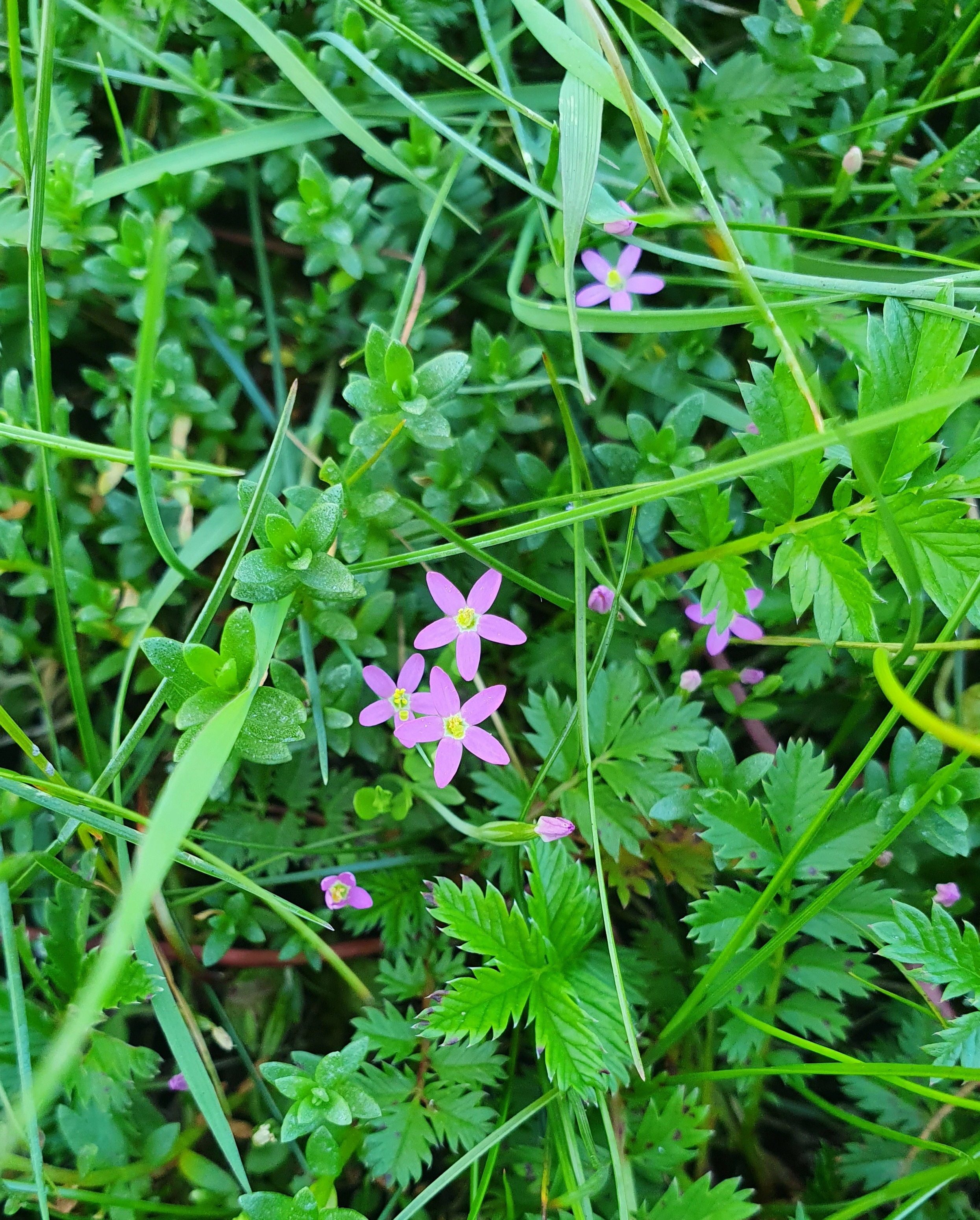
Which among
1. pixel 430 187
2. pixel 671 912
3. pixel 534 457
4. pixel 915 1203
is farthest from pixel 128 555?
pixel 915 1203

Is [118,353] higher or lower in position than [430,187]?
lower

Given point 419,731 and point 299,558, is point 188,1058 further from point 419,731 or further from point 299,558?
point 299,558

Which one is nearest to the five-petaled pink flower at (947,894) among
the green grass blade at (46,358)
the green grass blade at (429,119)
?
the green grass blade at (429,119)

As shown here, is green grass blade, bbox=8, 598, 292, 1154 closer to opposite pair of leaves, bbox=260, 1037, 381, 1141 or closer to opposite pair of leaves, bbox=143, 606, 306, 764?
opposite pair of leaves, bbox=143, 606, 306, 764

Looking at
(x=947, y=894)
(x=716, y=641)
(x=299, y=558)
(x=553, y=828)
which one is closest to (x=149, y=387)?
(x=299, y=558)

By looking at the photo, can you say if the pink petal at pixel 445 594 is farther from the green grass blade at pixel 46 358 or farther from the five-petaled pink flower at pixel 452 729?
the green grass blade at pixel 46 358

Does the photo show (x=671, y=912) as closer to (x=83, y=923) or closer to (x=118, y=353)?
(x=83, y=923)
